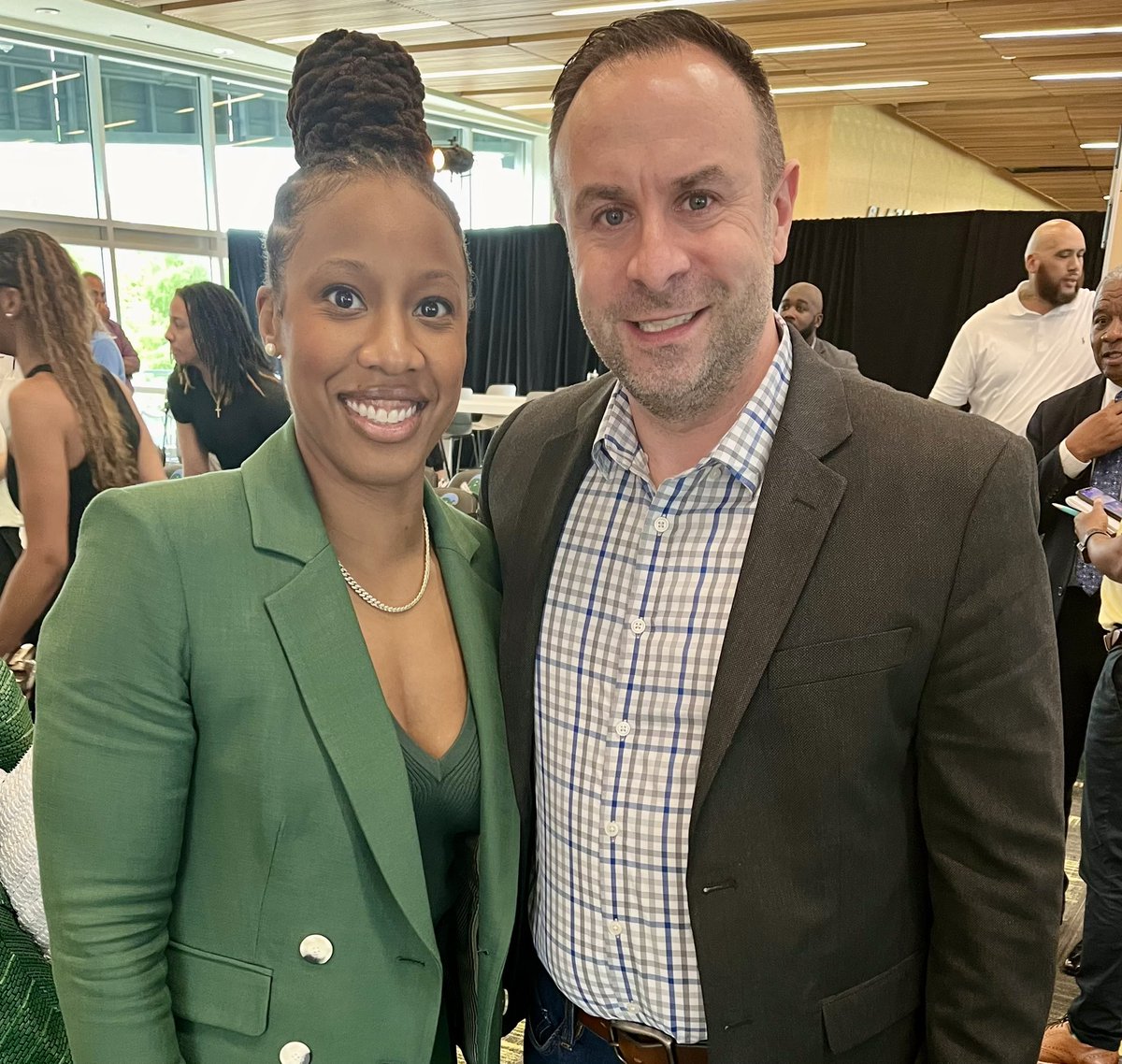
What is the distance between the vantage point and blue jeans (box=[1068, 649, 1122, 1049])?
2.41 metres

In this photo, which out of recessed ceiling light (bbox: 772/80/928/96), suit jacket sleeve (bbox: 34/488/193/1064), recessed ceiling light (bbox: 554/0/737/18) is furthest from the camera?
recessed ceiling light (bbox: 772/80/928/96)

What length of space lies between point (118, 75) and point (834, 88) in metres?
6.87

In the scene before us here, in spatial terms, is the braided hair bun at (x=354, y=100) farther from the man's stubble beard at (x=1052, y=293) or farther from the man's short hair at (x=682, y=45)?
the man's stubble beard at (x=1052, y=293)

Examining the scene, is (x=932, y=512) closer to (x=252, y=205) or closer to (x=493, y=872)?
(x=493, y=872)

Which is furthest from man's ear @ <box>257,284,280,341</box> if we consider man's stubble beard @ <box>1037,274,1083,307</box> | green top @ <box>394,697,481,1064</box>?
man's stubble beard @ <box>1037,274,1083,307</box>

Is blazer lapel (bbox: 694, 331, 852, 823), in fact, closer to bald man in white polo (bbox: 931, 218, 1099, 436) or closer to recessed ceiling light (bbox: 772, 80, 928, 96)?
bald man in white polo (bbox: 931, 218, 1099, 436)

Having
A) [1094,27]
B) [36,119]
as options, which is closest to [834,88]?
[1094,27]

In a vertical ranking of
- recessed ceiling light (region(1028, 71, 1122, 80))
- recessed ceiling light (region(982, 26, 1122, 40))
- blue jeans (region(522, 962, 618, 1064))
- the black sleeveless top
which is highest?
recessed ceiling light (region(982, 26, 1122, 40))

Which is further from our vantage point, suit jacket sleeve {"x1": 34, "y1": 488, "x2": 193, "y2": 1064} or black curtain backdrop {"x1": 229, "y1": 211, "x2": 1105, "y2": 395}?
black curtain backdrop {"x1": 229, "y1": 211, "x2": 1105, "y2": 395}

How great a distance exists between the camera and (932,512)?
1161 millimetres

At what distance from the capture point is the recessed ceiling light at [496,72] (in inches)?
384

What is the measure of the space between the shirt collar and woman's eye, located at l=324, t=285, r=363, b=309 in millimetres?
395

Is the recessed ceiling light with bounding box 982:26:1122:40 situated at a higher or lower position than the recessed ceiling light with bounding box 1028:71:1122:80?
higher

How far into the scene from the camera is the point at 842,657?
116cm
